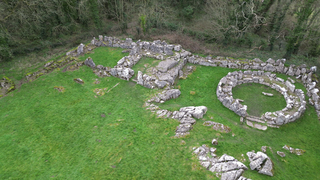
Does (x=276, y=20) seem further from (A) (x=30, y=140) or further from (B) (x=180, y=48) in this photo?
(A) (x=30, y=140)

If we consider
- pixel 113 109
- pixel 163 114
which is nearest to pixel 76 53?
pixel 113 109

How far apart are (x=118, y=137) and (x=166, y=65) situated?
11729mm

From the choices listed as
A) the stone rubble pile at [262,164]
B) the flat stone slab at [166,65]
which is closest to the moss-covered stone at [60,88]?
the flat stone slab at [166,65]

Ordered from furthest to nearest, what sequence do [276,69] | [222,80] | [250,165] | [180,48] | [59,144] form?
[180,48] < [276,69] < [222,80] < [59,144] < [250,165]

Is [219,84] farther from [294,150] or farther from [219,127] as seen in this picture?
[294,150]

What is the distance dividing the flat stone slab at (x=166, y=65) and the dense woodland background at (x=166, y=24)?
8413 millimetres

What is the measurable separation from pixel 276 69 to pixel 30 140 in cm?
2708

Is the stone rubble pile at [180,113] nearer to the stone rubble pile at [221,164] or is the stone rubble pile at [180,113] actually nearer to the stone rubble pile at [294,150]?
the stone rubble pile at [221,164]

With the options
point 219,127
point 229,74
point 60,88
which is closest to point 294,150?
point 219,127

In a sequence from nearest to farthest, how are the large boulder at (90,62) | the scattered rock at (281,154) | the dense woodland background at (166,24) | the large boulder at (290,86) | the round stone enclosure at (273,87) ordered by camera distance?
the scattered rock at (281,154) → the round stone enclosure at (273,87) → the large boulder at (290,86) → the dense woodland background at (166,24) → the large boulder at (90,62)

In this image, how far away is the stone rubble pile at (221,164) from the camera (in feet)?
38.4

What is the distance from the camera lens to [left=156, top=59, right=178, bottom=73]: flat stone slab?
74.1 ft

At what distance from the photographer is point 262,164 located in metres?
12.4

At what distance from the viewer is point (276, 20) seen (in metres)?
30.2
